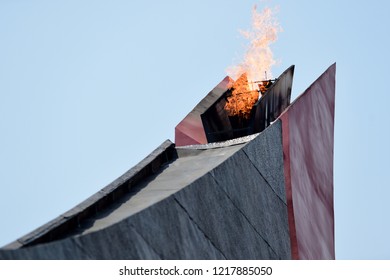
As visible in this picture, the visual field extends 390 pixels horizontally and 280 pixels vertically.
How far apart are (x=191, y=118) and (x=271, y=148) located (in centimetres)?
623

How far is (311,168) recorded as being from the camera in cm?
2308

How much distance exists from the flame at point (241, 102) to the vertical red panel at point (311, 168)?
1.53 m

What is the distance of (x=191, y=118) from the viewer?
26031 millimetres

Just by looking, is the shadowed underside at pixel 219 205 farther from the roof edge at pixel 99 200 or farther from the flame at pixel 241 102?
the flame at pixel 241 102

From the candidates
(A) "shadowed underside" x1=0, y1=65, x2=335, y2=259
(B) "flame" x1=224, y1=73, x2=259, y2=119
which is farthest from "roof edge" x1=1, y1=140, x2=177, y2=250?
(B) "flame" x1=224, y1=73, x2=259, y2=119

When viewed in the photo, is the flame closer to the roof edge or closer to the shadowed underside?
the shadowed underside

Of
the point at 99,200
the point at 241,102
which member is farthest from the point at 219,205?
the point at 241,102

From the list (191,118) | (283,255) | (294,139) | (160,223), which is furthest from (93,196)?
(191,118)

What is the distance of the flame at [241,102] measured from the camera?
906 inches

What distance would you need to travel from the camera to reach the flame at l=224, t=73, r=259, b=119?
23.0 m

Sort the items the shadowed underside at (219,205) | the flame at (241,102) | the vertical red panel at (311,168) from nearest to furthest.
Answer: the shadowed underside at (219,205) < the vertical red panel at (311,168) < the flame at (241,102)

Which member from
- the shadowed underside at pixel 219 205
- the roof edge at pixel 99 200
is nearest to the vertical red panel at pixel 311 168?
the shadowed underside at pixel 219 205

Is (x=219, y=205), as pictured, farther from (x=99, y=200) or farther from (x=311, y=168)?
(x=311, y=168)

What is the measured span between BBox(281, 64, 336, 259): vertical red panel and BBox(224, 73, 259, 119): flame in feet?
5.02
